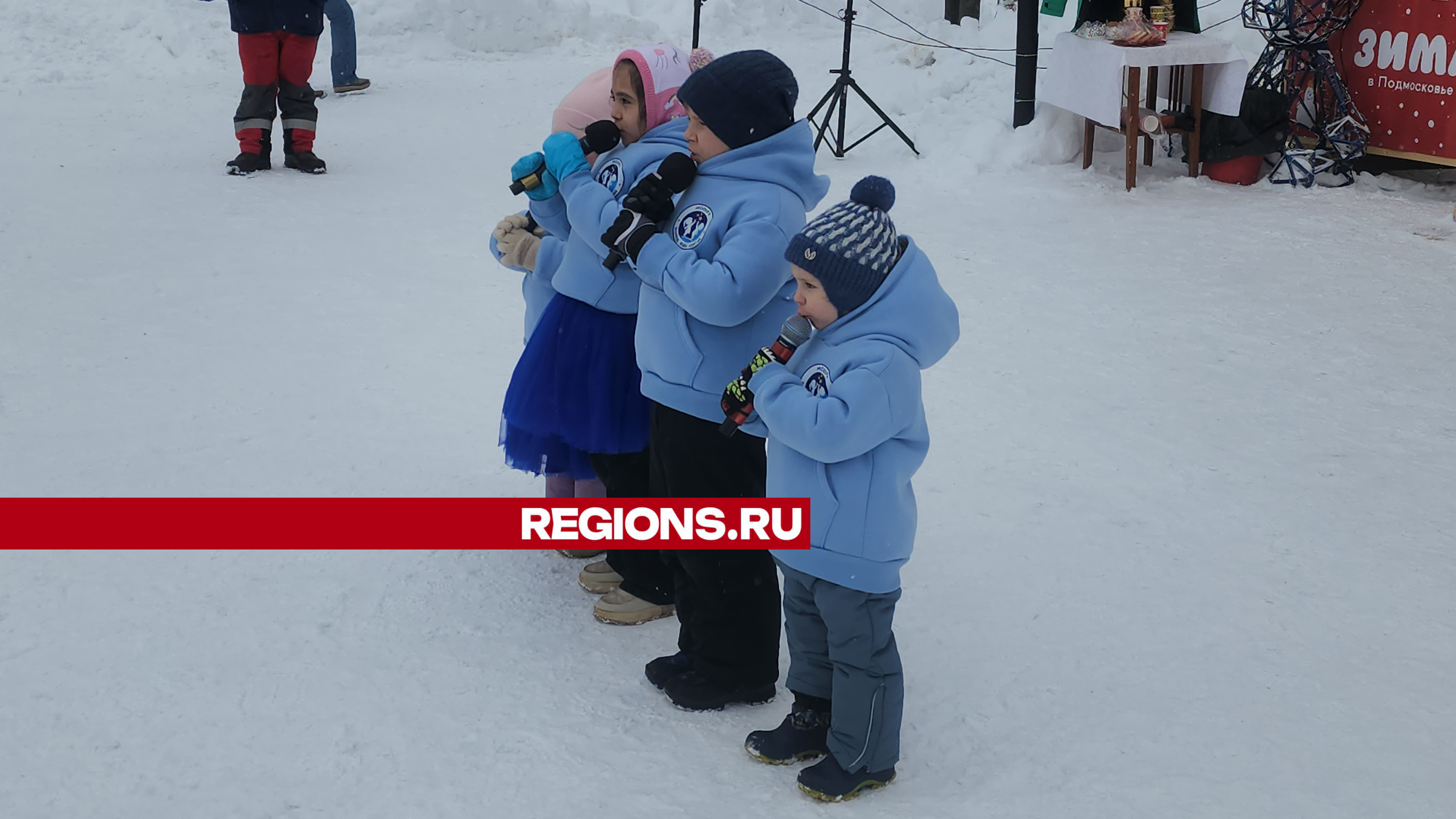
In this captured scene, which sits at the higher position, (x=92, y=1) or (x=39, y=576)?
(x=92, y=1)

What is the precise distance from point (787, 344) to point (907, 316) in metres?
0.20

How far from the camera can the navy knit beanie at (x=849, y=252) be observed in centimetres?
196

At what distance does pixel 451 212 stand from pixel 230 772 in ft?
13.5

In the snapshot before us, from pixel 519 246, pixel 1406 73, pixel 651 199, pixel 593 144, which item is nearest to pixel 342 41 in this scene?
pixel 1406 73

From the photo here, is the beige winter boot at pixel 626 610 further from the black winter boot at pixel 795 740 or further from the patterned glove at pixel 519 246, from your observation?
the patterned glove at pixel 519 246

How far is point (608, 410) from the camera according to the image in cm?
259

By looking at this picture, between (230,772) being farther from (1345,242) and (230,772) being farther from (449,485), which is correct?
(1345,242)

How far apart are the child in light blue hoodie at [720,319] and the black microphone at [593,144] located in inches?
10.4

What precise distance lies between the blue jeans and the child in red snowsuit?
2204 millimetres

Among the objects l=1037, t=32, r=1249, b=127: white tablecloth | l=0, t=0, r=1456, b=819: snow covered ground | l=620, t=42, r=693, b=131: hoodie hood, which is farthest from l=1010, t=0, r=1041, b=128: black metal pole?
l=620, t=42, r=693, b=131: hoodie hood

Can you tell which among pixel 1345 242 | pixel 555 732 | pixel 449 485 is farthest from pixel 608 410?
pixel 1345 242

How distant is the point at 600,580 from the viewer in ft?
9.29

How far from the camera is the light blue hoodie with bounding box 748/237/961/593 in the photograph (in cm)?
194

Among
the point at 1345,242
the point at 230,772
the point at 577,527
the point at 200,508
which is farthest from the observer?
the point at 1345,242
